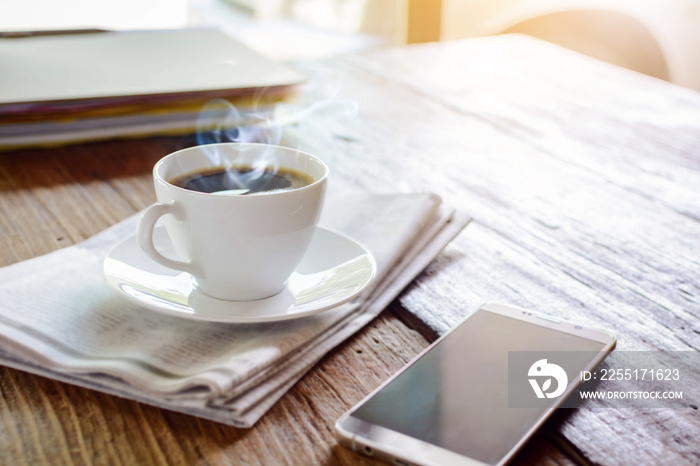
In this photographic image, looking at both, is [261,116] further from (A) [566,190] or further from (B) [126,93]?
(A) [566,190]

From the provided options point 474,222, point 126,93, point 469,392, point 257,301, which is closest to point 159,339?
point 257,301

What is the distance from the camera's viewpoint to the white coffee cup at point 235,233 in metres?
0.50

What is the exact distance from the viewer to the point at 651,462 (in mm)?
405

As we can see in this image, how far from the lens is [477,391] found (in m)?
0.45

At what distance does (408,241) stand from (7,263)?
14.9 inches

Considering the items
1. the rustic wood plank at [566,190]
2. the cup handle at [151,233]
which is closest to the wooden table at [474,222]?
the rustic wood plank at [566,190]

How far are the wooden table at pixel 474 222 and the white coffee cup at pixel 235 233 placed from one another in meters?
0.09

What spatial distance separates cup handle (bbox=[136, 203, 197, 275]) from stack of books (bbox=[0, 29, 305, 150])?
1.50 feet

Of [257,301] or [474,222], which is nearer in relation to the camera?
[257,301]

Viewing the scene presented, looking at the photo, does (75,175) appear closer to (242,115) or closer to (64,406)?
(242,115)

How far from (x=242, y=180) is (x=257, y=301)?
109mm

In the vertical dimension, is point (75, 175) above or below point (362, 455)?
below

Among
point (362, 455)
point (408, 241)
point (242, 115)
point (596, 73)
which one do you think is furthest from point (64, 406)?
point (596, 73)

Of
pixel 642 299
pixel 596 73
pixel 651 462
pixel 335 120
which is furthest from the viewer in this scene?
pixel 596 73
